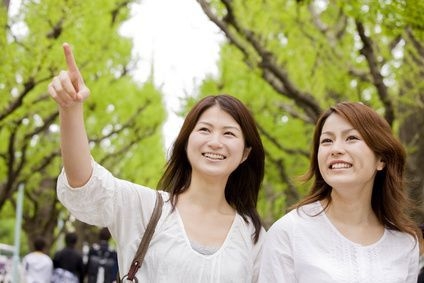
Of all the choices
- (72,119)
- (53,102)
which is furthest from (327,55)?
(72,119)

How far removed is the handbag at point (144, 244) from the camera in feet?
9.29

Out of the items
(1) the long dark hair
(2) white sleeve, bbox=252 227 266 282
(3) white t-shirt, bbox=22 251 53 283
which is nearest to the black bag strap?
(1) the long dark hair

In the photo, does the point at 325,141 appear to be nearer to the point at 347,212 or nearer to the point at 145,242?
the point at 347,212

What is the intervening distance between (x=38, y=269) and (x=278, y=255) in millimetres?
6643

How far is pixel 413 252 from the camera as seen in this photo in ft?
10.1

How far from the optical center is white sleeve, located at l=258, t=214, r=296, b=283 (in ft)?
9.53

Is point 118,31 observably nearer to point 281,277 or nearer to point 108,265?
point 108,265

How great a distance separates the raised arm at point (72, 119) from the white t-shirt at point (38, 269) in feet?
21.7

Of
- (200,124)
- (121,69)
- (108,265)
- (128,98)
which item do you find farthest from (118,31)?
(200,124)

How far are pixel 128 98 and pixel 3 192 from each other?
2.96m

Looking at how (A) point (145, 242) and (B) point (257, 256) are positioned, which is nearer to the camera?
(A) point (145, 242)

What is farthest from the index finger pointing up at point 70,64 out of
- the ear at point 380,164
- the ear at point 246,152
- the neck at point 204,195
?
the ear at point 380,164

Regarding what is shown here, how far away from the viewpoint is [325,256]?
9.62 feet

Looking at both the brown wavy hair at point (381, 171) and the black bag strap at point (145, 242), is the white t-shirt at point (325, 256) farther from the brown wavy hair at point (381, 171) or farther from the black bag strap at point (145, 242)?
the black bag strap at point (145, 242)
